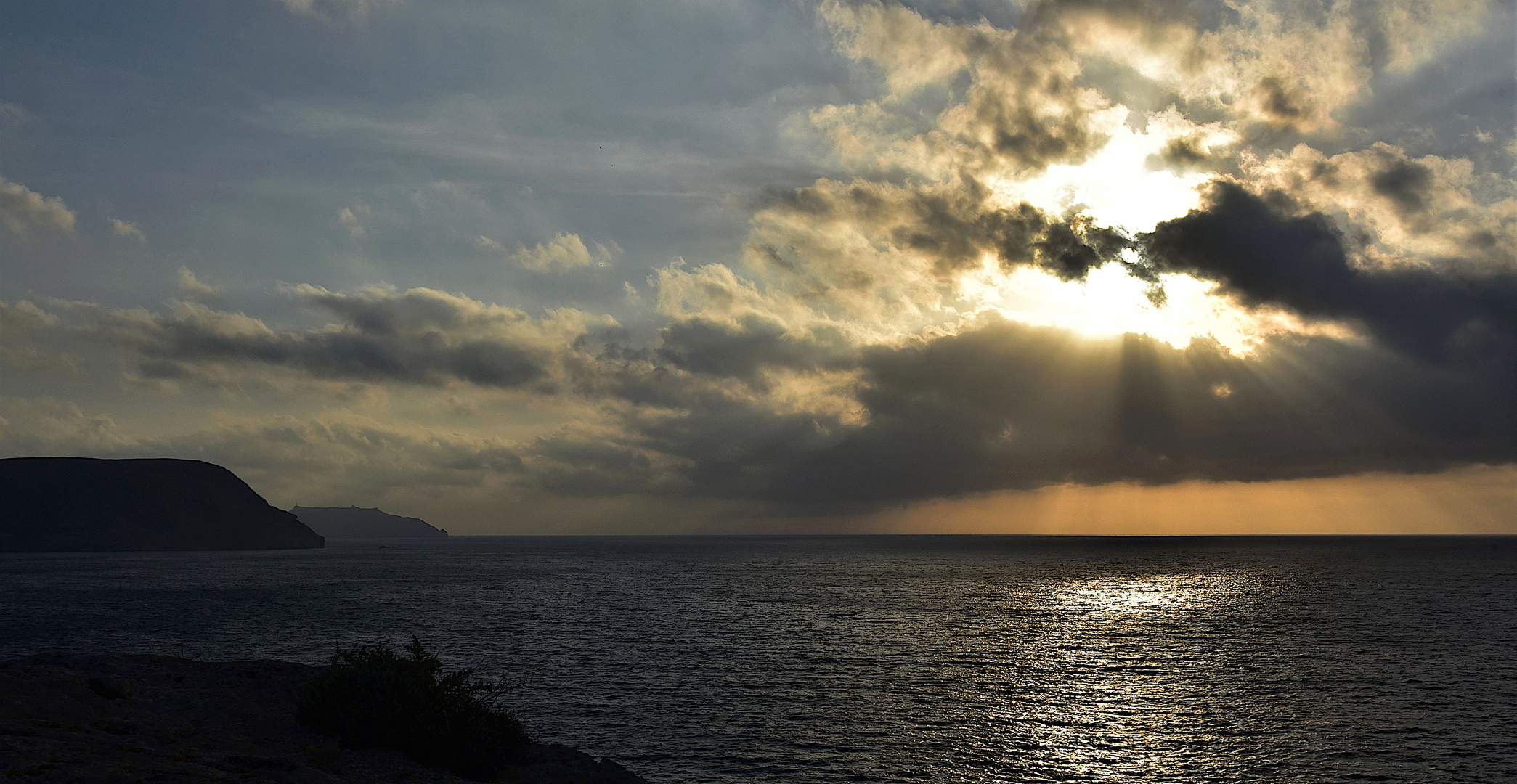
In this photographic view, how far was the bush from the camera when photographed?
28859mm

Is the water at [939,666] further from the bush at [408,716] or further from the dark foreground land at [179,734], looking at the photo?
the dark foreground land at [179,734]

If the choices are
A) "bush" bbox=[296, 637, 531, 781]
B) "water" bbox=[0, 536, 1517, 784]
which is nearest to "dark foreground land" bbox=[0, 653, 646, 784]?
"bush" bbox=[296, 637, 531, 781]

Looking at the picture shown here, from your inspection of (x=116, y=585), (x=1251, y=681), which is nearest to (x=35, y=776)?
(x=1251, y=681)

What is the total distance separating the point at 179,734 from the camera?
87.8 ft

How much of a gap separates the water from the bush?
911 centimetres

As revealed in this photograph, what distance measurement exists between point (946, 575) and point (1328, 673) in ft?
377

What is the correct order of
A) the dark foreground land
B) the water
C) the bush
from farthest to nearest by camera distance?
the water
the bush
the dark foreground land

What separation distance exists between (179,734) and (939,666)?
48.4m

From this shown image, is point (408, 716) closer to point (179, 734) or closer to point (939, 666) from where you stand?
point (179, 734)

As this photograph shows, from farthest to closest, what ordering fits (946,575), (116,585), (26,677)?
(946,575) → (116,585) → (26,677)

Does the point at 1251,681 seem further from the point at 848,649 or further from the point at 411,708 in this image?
the point at 411,708

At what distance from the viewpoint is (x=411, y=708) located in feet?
96.9

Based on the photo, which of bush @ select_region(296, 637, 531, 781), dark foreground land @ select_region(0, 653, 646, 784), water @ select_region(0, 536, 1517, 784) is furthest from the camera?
water @ select_region(0, 536, 1517, 784)

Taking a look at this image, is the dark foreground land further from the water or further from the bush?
the water
